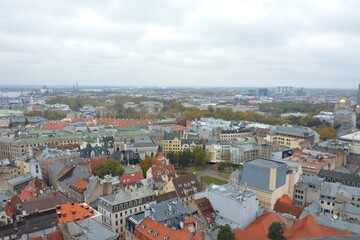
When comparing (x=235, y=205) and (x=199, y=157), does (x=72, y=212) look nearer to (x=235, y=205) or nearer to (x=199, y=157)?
(x=235, y=205)

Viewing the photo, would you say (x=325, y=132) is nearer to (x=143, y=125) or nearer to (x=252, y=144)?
(x=252, y=144)

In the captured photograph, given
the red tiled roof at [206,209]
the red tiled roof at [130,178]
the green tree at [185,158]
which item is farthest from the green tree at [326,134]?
the red tiled roof at [206,209]

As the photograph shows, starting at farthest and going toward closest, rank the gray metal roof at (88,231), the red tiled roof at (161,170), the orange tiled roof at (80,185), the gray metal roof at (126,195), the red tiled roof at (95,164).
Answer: the red tiled roof at (95,164), the red tiled roof at (161,170), the orange tiled roof at (80,185), the gray metal roof at (126,195), the gray metal roof at (88,231)

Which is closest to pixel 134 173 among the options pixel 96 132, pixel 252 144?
pixel 252 144

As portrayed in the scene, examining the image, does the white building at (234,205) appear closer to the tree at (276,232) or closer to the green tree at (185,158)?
the tree at (276,232)

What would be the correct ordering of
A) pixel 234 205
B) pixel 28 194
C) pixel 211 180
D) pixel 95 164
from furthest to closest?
pixel 211 180 → pixel 95 164 → pixel 28 194 → pixel 234 205

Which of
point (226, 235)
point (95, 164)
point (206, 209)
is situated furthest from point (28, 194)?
point (226, 235)
